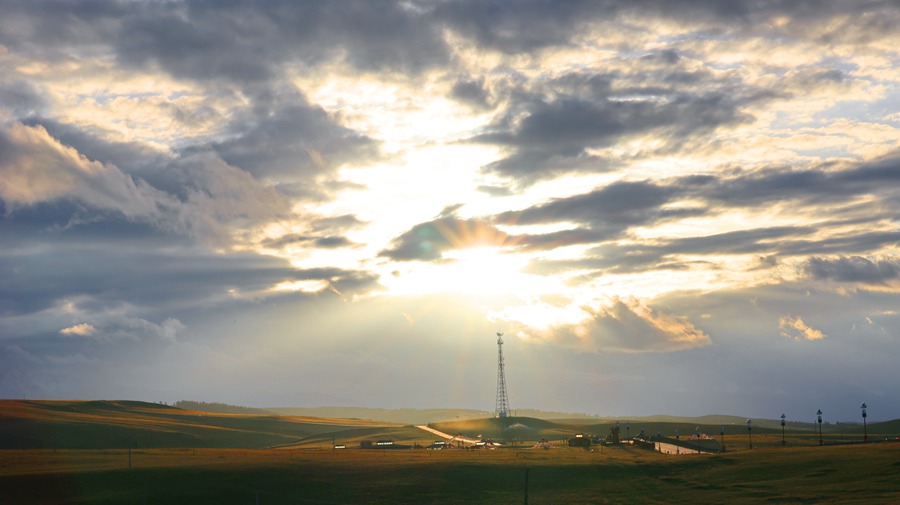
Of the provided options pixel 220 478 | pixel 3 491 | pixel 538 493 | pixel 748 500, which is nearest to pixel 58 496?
pixel 3 491

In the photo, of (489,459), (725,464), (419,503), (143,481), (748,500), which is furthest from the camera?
(489,459)

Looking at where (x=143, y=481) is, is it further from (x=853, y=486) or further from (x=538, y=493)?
(x=853, y=486)

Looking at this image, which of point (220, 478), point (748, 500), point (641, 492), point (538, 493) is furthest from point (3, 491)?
point (748, 500)

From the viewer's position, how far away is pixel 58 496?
385ft

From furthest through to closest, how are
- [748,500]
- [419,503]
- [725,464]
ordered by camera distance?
1. [725,464]
2. [419,503]
3. [748,500]

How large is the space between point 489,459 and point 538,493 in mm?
38234

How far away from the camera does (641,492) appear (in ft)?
400

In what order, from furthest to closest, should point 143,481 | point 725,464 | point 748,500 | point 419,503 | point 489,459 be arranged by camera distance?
point 489,459 → point 725,464 → point 143,481 → point 419,503 → point 748,500

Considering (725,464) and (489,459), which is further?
(489,459)

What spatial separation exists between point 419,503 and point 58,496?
49701mm

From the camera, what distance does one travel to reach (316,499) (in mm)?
120438

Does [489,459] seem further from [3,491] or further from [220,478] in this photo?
[3,491]

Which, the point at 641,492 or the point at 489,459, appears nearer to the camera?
the point at 641,492

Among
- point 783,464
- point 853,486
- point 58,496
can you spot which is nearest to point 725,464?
point 783,464
